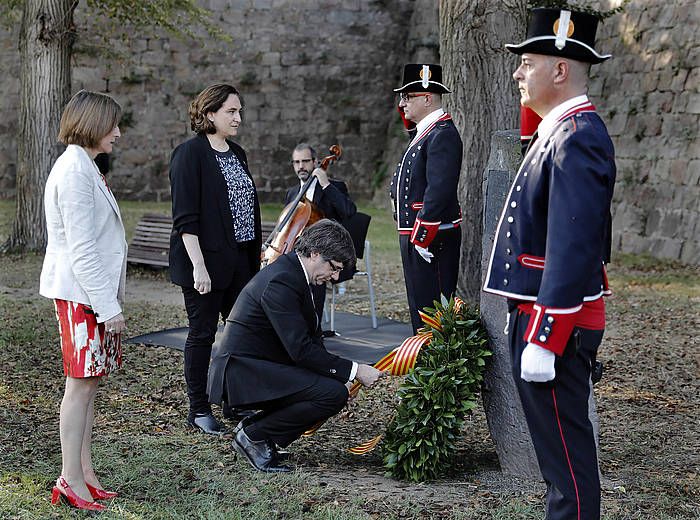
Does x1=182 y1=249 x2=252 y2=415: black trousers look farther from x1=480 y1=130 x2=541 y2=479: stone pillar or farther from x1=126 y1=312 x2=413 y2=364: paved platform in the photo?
x1=126 y1=312 x2=413 y2=364: paved platform

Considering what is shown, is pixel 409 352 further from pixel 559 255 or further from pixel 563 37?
pixel 563 37

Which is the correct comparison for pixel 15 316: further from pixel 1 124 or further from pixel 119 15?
pixel 1 124

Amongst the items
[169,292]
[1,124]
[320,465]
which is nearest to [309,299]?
[320,465]

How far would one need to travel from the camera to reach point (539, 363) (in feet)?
9.22

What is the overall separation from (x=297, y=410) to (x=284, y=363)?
0.24m

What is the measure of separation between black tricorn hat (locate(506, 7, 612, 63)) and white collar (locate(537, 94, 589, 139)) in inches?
4.8

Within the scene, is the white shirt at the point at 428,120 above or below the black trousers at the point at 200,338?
above

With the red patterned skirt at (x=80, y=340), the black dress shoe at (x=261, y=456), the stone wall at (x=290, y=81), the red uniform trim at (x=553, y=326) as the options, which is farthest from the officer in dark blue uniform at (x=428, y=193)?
the stone wall at (x=290, y=81)

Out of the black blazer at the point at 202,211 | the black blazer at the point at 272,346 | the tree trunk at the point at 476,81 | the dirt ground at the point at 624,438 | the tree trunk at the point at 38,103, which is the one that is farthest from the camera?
the tree trunk at the point at 38,103

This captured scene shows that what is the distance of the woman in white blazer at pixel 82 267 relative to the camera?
3596 mm

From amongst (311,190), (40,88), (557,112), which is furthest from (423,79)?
(40,88)

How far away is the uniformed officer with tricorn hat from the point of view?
9.16ft

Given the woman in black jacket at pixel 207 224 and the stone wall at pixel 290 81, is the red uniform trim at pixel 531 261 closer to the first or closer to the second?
the woman in black jacket at pixel 207 224

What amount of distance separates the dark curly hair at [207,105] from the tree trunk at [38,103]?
246 inches
